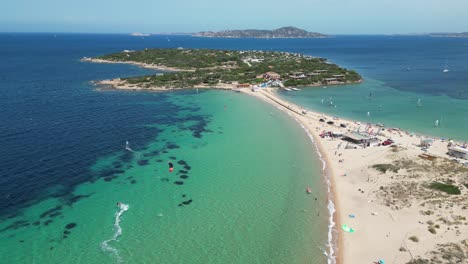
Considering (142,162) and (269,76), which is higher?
(269,76)

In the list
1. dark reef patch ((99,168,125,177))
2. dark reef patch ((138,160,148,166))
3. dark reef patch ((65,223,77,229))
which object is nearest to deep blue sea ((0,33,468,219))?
dark reef patch ((99,168,125,177))

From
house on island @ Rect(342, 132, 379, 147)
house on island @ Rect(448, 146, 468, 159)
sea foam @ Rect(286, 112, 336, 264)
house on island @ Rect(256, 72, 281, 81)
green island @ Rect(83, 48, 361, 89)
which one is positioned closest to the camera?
sea foam @ Rect(286, 112, 336, 264)

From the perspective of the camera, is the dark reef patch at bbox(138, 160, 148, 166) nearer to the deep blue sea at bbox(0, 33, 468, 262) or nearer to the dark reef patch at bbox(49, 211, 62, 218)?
the deep blue sea at bbox(0, 33, 468, 262)

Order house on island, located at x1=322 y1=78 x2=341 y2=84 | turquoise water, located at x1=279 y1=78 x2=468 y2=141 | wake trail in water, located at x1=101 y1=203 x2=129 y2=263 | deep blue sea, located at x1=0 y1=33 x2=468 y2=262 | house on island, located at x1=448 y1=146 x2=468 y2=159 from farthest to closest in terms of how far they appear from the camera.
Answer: house on island, located at x1=322 y1=78 x2=341 y2=84 → turquoise water, located at x1=279 y1=78 x2=468 y2=141 → house on island, located at x1=448 y1=146 x2=468 y2=159 → deep blue sea, located at x1=0 y1=33 x2=468 y2=262 → wake trail in water, located at x1=101 y1=203 x2=129 y2=263

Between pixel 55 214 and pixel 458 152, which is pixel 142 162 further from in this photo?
pixel 458 152

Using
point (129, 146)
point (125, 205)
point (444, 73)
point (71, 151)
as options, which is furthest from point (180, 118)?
point (444, 73)

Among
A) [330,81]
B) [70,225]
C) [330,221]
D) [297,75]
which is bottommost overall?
[330,221]

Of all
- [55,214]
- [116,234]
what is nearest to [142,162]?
[55,214]
